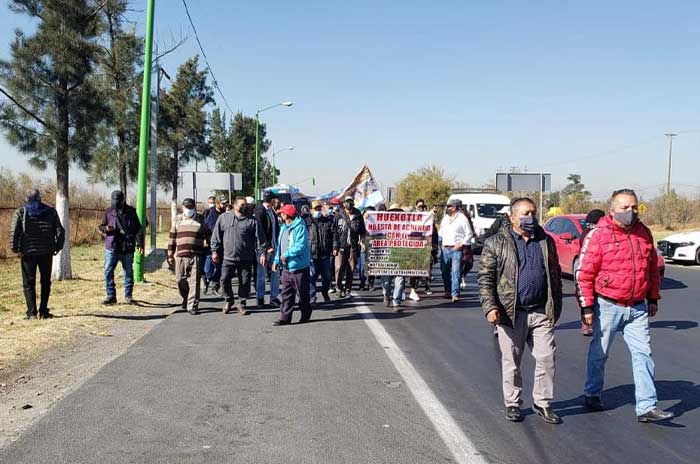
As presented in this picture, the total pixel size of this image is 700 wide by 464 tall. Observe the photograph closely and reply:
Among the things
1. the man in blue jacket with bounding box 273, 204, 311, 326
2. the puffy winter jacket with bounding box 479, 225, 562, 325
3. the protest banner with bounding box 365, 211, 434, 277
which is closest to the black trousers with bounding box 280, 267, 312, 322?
the man in blue jacket with bounding box 273, 204, 311, 326

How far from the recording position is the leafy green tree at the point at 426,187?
62859 mm

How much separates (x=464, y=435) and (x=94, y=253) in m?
20.1

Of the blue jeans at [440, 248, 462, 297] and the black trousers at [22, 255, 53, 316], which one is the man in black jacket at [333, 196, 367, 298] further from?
the black trousers at [22, 255, 53, 316]

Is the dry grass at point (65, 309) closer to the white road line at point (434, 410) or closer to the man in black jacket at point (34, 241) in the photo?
the man in black jacket at point (34, 241)

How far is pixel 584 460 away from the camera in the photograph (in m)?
A: 4.34

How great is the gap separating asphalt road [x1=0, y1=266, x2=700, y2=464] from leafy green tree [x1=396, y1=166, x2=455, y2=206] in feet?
172

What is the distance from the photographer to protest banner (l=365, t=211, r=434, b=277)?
11.8m

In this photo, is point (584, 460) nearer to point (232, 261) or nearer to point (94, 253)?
point (232, 261)

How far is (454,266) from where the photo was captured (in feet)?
39.5

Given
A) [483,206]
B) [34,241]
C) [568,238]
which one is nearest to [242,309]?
[34,241]

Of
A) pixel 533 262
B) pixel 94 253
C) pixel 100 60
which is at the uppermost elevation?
pixel 100 60

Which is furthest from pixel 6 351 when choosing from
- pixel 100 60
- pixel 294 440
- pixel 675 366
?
pixel 100 60

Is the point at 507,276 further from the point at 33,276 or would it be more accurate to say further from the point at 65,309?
the point at 65,309

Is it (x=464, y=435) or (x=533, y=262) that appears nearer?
(x=464, y=435)
